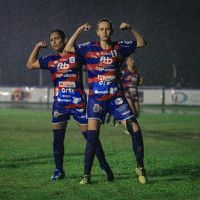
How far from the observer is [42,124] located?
79.2ft

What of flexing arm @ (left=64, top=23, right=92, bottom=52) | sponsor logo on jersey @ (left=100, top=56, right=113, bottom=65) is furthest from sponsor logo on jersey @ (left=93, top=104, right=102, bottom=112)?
flexing arm @ (left=64, top=23, right=92, bottom=52)

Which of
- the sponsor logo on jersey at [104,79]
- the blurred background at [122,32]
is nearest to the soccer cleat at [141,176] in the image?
the sponsor logo on jersey at [104,79]

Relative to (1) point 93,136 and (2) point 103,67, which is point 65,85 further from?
(1) point 93,136

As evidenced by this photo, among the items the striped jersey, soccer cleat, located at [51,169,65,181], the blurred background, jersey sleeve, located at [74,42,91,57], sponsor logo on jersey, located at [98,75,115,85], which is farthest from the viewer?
the blurred background

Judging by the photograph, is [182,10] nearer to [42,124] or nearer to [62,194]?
[42,124]

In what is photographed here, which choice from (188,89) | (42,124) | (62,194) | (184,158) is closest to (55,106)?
(62,194)

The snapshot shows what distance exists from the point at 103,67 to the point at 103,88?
348 mm

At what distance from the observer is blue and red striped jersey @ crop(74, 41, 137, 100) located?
9.54 m

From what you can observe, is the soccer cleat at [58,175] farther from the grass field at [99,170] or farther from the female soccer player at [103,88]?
the female soccer player at [103,88]

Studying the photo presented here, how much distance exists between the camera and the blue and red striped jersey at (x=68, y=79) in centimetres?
1004

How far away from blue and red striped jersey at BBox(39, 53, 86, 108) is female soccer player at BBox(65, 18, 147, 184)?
37 cm

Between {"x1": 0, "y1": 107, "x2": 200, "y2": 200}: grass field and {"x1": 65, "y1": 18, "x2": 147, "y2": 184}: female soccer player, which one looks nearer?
{"x1": 0, "y1": 107, "x2": 200, "y2": 200}: grass field

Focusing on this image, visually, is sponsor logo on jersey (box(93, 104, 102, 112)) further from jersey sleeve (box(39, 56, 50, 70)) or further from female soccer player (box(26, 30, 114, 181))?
jersey sleeve (box(39, 56, 50, 70))

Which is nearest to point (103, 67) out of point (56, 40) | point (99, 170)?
point (56, 40)
